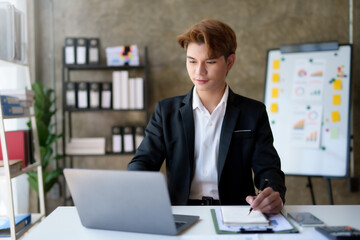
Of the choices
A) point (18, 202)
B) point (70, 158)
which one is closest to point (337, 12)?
point (70, 158)

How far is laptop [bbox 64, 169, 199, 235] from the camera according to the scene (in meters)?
0.96

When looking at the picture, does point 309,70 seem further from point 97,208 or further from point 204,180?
point 97,208

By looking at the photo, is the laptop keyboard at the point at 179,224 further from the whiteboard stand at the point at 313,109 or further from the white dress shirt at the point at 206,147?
the whiteboard stand at the point at 313,109

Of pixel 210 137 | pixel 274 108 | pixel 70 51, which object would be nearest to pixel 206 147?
pixel 210 137

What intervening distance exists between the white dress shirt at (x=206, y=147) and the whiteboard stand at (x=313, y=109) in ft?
5.21

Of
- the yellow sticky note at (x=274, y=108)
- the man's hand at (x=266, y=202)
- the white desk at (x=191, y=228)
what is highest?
the yellow sticky note at (x=274, y=108)

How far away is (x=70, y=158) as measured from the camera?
3.57 meters

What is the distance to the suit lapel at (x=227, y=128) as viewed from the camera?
5.41 feet

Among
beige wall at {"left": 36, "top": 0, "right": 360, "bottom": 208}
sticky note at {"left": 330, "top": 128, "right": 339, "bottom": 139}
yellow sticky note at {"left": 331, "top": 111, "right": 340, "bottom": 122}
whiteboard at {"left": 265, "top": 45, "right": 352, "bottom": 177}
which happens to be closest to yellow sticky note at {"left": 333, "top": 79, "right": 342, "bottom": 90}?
whiteboard at {"left": 265, "top": 45, "right": 352, "bottom": 177}

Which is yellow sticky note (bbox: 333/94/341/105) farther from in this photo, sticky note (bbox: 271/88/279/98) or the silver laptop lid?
the silver laptop lid

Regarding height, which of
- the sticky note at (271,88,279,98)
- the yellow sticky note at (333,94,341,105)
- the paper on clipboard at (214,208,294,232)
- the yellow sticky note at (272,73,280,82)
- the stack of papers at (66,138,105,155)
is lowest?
the stack of papers at (66,138,105,155)

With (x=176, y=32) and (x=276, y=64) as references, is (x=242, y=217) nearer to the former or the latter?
(x=276, y=64)

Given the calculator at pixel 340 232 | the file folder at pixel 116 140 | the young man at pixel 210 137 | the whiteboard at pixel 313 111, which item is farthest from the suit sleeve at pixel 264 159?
the file folder at pixel 116 140

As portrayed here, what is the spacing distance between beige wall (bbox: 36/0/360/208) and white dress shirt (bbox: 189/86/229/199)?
1982 mm
